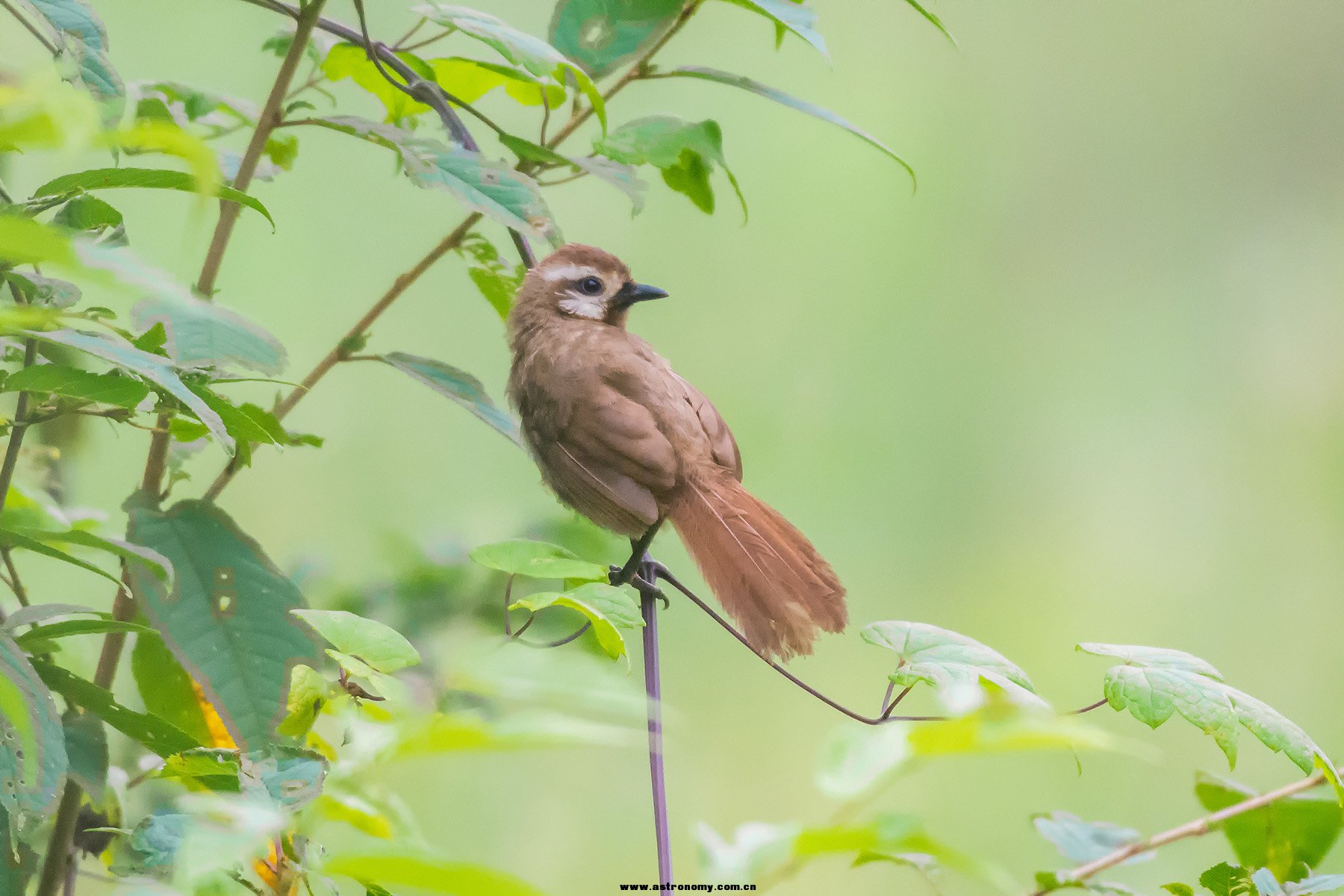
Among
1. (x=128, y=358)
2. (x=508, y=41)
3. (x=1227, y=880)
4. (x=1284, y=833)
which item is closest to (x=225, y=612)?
(x=128, y=358)

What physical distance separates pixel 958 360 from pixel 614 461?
2.16 m

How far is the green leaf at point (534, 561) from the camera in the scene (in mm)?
770

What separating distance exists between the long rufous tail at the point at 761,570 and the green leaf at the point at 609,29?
0.45 metres

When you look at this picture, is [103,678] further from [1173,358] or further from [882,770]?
[1173,358]

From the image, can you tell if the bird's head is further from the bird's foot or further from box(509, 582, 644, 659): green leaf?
box(509, 582, 644, 659): green leaf

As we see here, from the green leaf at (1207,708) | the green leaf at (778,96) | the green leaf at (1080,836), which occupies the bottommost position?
the green leaf at (1080,836)

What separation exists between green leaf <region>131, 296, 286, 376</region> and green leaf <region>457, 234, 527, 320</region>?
29 centimetres

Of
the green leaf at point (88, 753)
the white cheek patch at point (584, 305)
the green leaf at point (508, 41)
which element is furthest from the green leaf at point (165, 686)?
the white cheek patch at point (584, 305)

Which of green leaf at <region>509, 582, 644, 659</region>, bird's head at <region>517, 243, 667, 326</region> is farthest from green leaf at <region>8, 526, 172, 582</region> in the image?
bird's head at <region>517, 243, 667, 326</region>

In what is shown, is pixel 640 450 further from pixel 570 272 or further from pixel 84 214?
pixel 84 214

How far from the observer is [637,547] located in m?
1.14

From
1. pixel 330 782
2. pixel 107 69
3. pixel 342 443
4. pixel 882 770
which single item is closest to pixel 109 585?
pixel 342 443

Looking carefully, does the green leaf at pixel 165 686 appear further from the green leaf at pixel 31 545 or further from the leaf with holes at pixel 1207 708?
the leaf with holes at pixel 1207 708

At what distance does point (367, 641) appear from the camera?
64 cm
